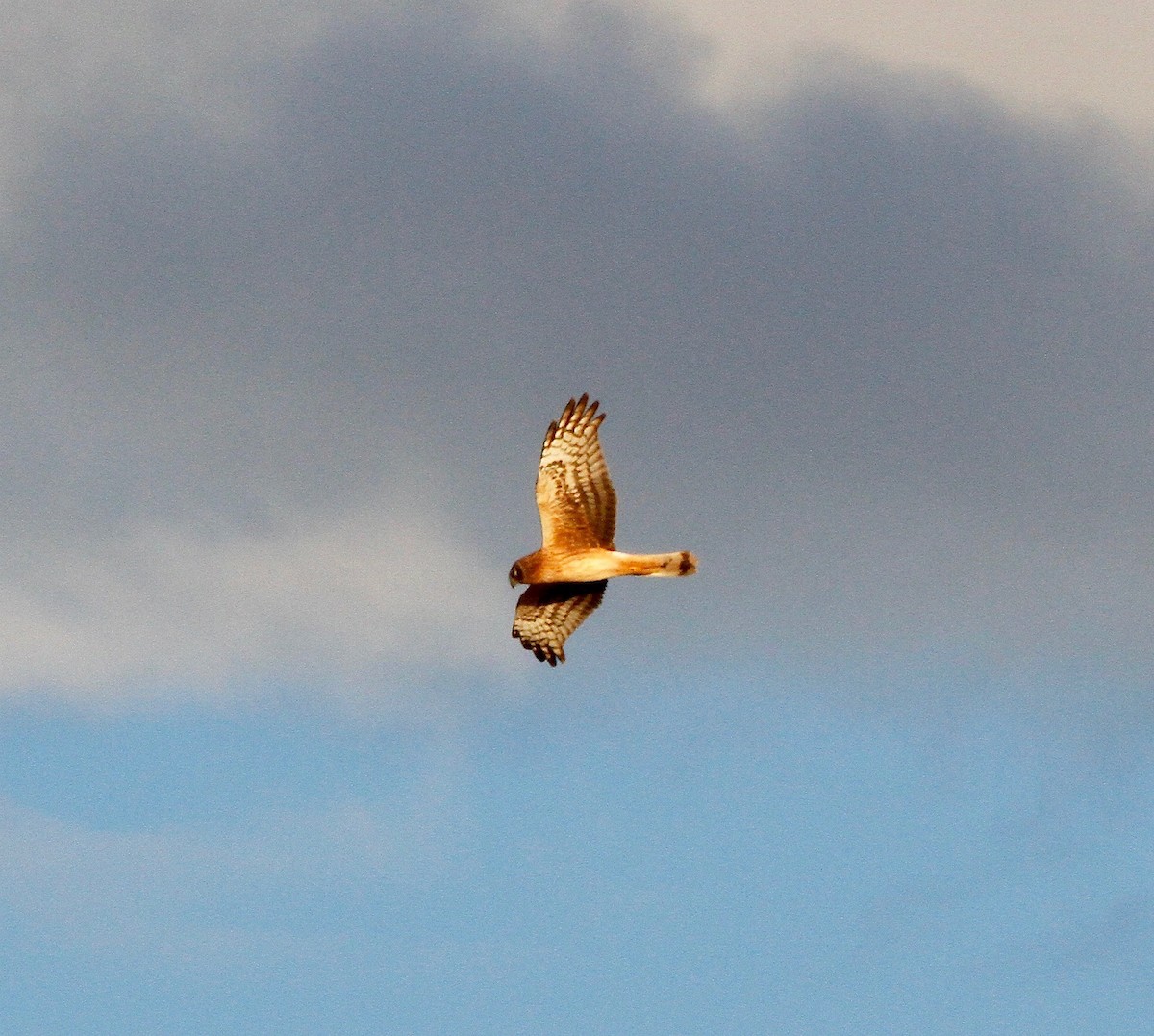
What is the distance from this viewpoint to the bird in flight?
36000 mm

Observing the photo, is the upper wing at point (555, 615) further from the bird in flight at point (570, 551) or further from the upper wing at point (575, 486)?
the upper wing at point (575, 486)

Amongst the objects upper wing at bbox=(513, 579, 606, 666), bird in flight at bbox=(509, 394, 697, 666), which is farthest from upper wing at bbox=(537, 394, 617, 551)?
upper wing at bbox=(513, 579, 606, 666)

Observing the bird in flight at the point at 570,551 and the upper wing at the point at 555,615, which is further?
the upper wing at the point at 555,615

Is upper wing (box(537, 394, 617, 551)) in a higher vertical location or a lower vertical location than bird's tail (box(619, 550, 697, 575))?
higher

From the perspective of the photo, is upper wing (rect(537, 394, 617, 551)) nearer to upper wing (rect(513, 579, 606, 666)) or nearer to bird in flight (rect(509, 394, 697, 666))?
bird in flight (rect(509, 394, 697, 666))

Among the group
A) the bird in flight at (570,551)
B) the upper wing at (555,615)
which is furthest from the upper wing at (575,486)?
the upper wing at (555,615)

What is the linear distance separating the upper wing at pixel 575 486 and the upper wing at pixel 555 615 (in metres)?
1.78

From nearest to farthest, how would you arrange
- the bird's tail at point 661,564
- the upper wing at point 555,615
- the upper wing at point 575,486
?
the bird's tail at point 661,564, the upper wing at point 575,486, the upper wing at point 555,615

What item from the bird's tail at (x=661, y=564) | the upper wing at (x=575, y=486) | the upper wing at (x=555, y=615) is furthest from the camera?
the upper wing at (x=555, y=615)

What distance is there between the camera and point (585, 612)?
38438 mm

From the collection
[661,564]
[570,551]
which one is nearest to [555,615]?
[570,551]

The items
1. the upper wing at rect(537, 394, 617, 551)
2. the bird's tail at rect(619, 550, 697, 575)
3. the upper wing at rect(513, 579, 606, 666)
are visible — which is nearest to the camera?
the bird's tail at rect(619, 550, 697, 575)

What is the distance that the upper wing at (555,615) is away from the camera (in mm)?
38281

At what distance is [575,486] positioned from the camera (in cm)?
3722
